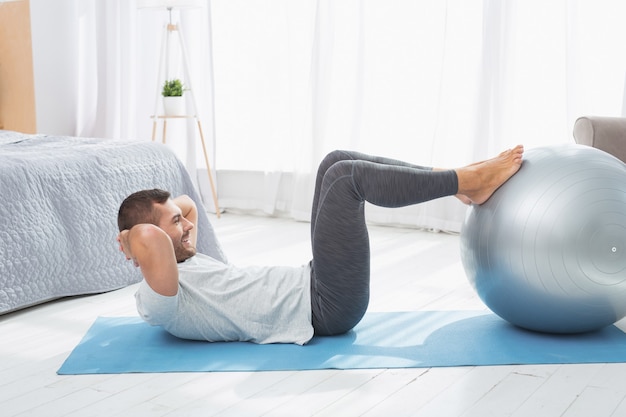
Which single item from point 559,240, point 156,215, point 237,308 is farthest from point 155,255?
point 559,240

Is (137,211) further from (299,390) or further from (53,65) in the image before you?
(53,65)

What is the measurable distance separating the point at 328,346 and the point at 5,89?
3.67 m

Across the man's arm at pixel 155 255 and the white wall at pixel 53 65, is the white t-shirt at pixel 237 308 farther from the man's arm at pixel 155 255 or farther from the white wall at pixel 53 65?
the white wall at pixel 53 65

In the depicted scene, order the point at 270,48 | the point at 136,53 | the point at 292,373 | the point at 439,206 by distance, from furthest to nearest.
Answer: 1. the point at 136,53
2. the point at 270,48
3. the point at 439,206
4. the point at 292,373

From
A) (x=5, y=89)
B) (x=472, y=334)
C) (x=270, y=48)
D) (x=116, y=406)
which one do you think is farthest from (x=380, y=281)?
(x=5, y=89)

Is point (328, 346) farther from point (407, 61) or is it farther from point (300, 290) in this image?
point (407, 61)

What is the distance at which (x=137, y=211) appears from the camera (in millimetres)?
2117

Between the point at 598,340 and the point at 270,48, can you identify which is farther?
the point at 270,48

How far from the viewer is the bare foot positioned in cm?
212

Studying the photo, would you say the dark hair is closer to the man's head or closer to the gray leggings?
the man's head

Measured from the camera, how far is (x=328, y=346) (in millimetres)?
2166

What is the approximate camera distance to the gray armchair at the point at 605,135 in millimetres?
2721

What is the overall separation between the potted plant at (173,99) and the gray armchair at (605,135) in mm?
2462

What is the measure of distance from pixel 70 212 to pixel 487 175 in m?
1.48
